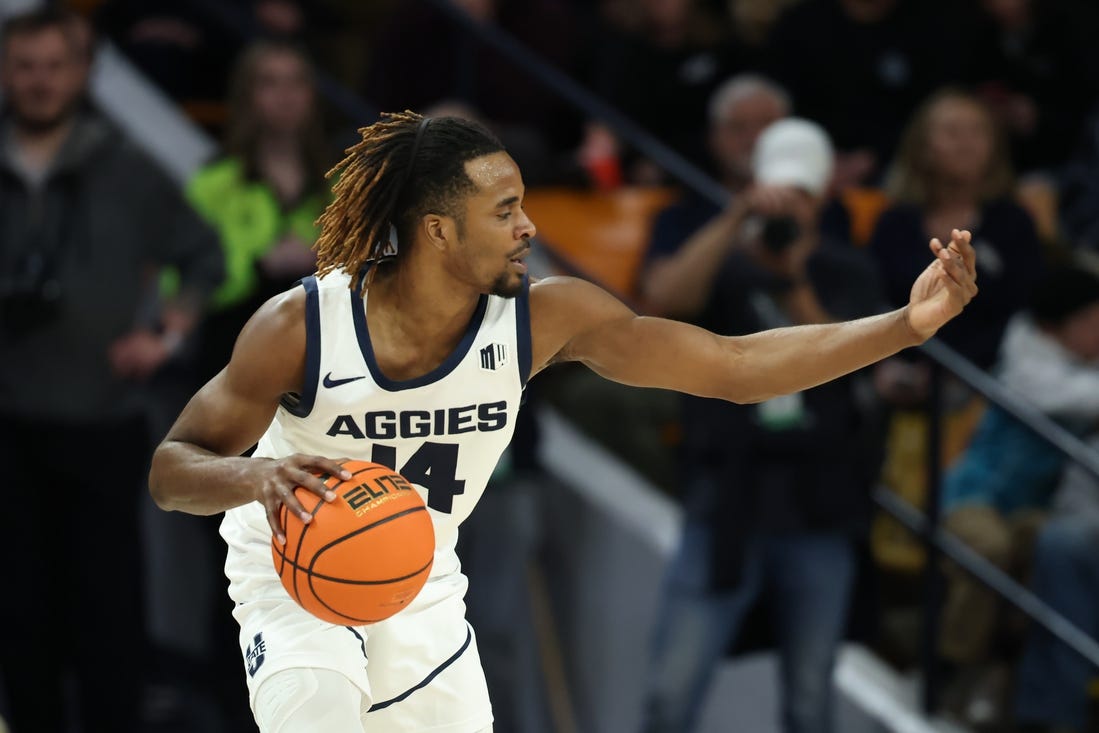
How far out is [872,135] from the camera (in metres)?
8.37

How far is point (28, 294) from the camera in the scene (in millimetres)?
6383

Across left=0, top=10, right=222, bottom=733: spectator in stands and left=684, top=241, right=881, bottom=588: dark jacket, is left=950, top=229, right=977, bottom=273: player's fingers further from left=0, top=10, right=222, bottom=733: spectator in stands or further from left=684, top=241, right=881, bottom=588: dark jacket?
left=0, top=10, right=222, bottom=733: spectator in stands

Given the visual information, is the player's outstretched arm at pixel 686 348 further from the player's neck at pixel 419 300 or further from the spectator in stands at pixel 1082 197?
the spectator in stands at pixel 1082 197

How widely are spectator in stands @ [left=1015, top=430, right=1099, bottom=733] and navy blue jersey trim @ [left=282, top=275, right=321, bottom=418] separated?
304 centimetres

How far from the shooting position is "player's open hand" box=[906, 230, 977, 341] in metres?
4.06

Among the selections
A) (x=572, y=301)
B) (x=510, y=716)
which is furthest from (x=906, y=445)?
(x=572, y=301)

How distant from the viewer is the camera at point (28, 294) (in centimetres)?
637

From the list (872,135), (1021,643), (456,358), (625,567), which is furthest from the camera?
(872,135)

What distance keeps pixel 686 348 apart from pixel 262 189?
2.79m

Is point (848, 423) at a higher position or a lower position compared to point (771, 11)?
lower

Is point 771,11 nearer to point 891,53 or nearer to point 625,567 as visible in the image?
point 891,53

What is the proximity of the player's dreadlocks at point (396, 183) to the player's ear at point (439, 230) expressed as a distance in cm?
2

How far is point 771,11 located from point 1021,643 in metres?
3.67

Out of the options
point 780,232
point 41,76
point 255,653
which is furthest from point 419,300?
point 41,76
